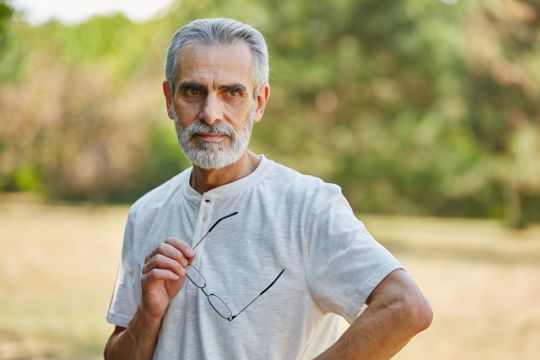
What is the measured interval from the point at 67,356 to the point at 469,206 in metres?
24.4

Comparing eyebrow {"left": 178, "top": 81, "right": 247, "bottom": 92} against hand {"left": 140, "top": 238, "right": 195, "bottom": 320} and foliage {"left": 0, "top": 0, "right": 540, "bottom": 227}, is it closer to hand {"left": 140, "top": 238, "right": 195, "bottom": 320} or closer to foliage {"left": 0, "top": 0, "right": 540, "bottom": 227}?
hand {"left": 140, "top": 238, "right": 195, "bottom": 320}

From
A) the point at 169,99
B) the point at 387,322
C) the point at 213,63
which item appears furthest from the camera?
the point at 169,99

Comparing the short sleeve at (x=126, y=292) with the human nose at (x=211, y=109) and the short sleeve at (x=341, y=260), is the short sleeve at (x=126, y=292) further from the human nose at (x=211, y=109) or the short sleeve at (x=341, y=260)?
the short sleeve at (x=341, y=260)

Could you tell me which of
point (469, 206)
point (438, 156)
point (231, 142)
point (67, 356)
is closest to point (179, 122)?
point (231, 142)

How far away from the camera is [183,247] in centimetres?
170

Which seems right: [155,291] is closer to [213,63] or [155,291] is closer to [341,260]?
[341,260]

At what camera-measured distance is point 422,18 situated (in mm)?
21172

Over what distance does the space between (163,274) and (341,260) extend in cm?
37

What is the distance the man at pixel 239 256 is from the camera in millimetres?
1589

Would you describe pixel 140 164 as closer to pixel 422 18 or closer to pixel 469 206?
pixel 469 206

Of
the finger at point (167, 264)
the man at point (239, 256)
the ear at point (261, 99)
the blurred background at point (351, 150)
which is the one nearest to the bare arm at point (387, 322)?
the man at point (239, 256)

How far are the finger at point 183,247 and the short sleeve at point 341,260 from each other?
0.25 meters

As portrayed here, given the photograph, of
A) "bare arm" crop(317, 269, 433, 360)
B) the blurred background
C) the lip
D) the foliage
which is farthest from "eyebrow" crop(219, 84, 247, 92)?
the foliage

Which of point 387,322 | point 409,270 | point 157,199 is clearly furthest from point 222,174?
point 409,270
